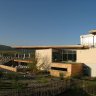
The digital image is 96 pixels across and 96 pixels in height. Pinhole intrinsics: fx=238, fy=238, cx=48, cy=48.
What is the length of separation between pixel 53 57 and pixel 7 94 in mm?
29520

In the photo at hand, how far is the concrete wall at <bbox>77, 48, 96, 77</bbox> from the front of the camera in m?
40.1

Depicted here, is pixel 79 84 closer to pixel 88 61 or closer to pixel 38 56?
pixel 88 61

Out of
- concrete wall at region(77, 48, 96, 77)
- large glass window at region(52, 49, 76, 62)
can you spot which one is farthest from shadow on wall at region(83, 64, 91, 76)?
large glass window at region(52, 49, 76, 62)

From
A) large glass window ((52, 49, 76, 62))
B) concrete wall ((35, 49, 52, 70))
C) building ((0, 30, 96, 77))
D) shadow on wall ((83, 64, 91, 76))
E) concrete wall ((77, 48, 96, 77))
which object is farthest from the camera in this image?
concrete wall ((35, 49, 52, 70))

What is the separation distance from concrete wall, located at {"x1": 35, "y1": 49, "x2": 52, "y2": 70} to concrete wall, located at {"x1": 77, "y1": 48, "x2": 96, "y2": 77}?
306 inches

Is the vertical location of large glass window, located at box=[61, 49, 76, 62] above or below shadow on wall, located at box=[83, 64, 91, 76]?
above

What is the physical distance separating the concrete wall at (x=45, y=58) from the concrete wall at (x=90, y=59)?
7769 millimetres

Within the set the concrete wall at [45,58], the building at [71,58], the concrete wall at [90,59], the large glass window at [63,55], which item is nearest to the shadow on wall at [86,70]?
the building at [71,58]

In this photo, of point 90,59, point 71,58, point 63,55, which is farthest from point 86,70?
point 63,55

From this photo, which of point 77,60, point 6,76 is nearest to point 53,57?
point 77,60

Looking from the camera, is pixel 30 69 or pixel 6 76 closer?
pixel 6 76

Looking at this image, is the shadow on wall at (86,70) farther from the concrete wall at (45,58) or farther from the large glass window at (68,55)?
the concrete wall at (45,58)

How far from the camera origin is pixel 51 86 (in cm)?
2489

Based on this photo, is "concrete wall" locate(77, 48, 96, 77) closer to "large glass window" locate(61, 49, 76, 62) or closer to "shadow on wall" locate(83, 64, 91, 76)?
"shadow on wall" locate(83, 64, 91, 76)
